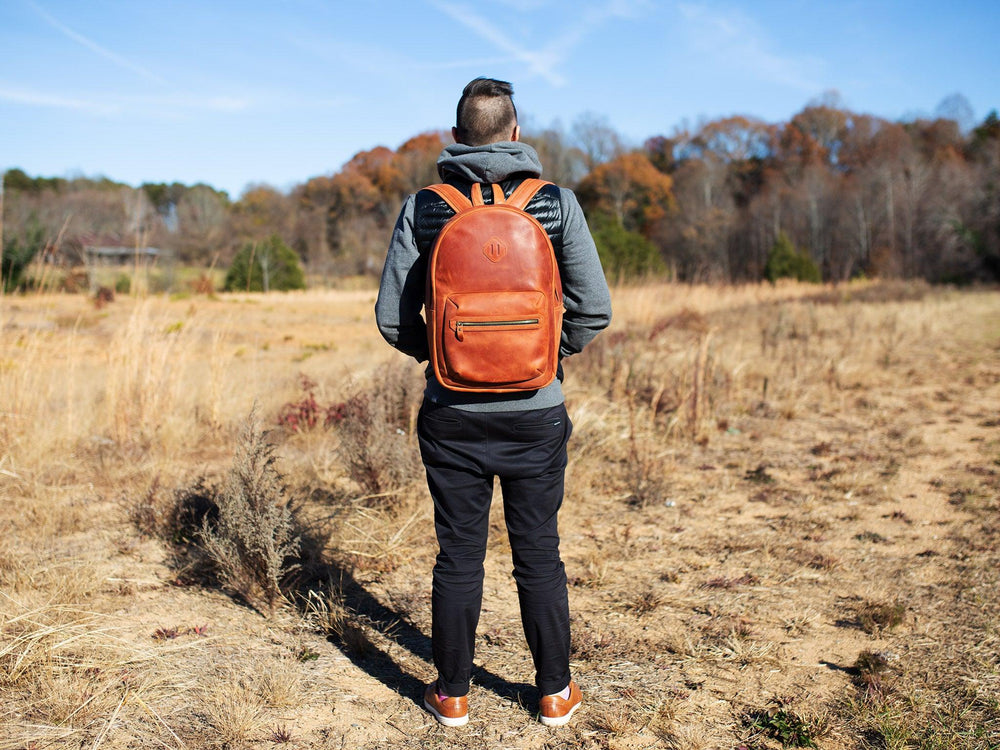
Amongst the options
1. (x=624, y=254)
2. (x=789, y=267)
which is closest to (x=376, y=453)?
(x=624, y=254)

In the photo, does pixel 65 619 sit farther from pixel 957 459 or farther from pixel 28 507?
pixel 957 459

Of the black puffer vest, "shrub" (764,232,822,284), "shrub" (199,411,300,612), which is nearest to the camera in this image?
the black puffer vest

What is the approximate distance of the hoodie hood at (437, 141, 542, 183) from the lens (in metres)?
1.81

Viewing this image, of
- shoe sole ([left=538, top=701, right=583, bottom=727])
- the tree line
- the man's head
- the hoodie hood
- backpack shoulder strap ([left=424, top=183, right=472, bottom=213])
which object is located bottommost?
shoe sole ([left=538, top=701, right=583, bottom=727])

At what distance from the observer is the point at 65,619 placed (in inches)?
100

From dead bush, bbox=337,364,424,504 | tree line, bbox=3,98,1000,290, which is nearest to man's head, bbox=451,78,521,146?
dead bush, bbox=337,364,424,504

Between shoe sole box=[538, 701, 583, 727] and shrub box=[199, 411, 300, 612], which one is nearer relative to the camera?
shoe sole box=[538, 701, 583, 727]

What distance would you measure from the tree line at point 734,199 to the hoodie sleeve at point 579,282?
55.0ft

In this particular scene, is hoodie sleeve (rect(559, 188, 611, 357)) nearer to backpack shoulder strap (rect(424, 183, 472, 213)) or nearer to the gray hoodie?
the gray hoodie

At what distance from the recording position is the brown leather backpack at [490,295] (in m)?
1.71

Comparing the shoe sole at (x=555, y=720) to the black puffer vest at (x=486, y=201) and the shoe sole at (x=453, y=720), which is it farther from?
the black puffer vest at (x=486, y=201)

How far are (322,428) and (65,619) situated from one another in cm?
262

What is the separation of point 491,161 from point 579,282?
1.31ft

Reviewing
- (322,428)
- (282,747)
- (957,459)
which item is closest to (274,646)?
(282,747)
